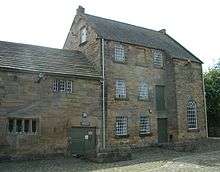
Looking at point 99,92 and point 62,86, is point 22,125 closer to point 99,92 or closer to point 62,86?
point 62,86

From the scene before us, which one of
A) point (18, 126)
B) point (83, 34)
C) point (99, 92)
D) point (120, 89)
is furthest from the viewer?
point (83, 34)

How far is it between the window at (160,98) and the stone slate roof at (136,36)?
10.9 feet

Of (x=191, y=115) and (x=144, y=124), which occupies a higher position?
(x=191, y=115)

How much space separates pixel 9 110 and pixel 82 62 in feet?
27.7

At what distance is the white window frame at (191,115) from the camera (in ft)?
104

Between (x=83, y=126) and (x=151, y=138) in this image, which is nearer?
(x=83, y=126)

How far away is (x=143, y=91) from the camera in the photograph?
2972 centimetres

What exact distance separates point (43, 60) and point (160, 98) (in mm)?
11706

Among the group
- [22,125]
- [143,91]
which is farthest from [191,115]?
[22,125]

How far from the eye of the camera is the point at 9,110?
71.5 ft

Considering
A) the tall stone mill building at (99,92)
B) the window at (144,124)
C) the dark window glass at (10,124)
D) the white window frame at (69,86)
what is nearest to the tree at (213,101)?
the tall stone mill building at (99,92)

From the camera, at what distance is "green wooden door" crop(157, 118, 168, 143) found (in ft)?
99.4

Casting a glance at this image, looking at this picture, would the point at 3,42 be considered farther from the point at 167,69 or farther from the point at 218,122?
the point at 218,122

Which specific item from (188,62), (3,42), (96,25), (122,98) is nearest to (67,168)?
(122,98)
